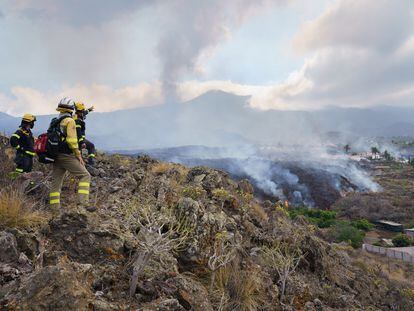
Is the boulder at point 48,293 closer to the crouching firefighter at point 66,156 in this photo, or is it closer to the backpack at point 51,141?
the crouching firefighter at point 66,156

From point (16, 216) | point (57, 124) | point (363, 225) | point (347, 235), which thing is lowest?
point (363, 225)

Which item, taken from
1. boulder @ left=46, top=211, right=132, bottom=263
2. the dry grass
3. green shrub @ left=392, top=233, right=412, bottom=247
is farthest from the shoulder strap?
green shrub @ left=392, top=233, right=412, bottom=247

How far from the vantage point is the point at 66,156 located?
5953 mm

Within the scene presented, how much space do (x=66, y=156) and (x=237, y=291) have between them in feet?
12.1

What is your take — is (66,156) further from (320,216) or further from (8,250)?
(320,216)

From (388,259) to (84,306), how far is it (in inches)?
1049

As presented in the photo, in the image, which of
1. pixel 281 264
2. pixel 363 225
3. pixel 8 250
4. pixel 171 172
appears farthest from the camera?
pixel 363 225

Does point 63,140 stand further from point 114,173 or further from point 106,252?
point 114,173

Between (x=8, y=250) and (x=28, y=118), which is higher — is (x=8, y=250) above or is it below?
below

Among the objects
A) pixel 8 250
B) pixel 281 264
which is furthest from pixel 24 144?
pixel 281 264

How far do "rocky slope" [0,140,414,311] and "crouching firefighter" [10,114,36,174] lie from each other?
1.44 feet

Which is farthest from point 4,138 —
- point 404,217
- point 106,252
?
point 404,217

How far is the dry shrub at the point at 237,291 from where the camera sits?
4.41 meters

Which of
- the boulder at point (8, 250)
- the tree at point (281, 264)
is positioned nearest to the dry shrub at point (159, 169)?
the tree at point (281, 264)
